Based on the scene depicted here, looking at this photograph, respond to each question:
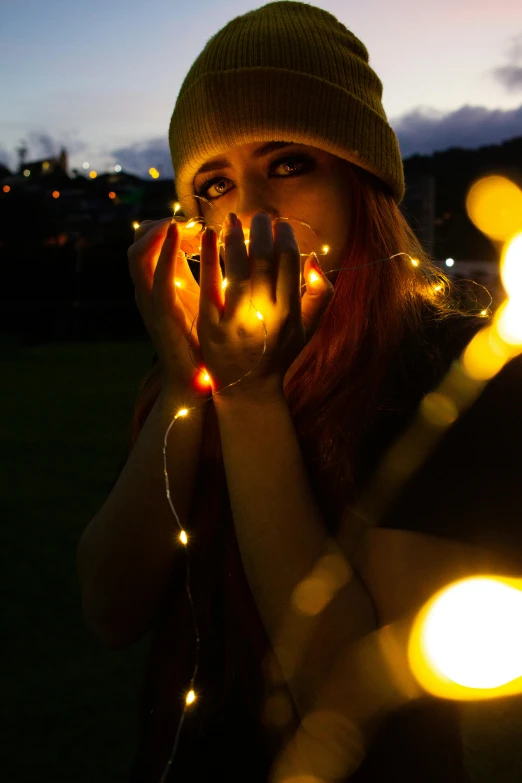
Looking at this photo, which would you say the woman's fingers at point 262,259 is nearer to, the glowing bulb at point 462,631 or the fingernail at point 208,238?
the fingernail at point 208,238

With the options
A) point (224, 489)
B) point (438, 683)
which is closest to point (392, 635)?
point (438, 683)

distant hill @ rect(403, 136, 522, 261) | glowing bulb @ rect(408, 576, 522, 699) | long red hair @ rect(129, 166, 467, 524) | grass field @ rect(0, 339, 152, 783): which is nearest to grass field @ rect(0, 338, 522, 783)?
grass field @ rect(0, 339, 152, 783)

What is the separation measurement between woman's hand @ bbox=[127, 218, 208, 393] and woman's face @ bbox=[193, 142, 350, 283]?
0.23 meters

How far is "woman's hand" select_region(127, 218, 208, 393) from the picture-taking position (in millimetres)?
1404

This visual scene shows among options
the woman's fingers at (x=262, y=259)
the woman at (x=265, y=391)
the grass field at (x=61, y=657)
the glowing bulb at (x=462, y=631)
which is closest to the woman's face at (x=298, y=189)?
the woman at (x=265, y=391)

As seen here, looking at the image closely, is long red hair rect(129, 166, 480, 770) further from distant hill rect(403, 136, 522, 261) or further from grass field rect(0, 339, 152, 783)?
distant hill rect(403, 136, 522, 261)

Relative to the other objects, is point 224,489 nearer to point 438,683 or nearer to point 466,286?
point 438,683

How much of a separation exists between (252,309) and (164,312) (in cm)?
26

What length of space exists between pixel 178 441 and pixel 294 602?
1.48 feet

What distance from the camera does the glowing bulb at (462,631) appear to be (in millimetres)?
1039

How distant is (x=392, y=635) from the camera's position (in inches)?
41.6

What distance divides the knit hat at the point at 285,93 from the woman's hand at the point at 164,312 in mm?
320

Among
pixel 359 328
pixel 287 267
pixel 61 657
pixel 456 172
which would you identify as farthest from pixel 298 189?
pixel 456 172

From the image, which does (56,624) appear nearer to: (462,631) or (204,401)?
(204,401)
